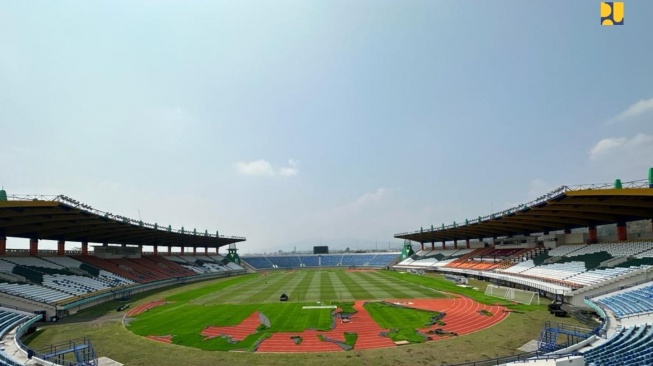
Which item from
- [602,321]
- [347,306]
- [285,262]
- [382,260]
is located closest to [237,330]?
[347,306]

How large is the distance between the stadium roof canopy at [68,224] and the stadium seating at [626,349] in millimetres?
45697

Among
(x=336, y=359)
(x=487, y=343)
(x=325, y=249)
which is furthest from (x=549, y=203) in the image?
(x=325, y=249)

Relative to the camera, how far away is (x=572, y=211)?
144 feet

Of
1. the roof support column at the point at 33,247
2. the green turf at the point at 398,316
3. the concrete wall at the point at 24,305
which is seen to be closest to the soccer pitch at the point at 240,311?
the green turf at the point at 398,316

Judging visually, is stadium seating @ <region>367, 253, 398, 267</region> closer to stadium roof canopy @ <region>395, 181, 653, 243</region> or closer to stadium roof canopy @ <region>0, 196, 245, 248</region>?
stadium roof canopy @ <region>395, 181, 653, 243</region>

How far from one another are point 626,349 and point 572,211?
29.7 meters

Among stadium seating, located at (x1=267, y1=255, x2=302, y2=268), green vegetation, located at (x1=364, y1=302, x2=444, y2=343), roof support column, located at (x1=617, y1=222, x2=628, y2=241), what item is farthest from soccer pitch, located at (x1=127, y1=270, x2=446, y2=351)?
stadium seating, located at (x1=267, y1=255, x2=302, y2=268)

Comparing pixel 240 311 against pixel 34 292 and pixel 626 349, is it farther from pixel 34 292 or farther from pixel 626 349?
pixel 626 349

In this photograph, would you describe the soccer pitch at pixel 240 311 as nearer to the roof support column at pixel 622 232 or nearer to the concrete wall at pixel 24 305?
the concrete wall at pixel 24 305

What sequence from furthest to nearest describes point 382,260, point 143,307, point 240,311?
point 382,260, point 143,307, point 240,311

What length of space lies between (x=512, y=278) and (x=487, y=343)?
3113 centimetres

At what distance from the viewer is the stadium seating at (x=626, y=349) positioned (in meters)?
16.4

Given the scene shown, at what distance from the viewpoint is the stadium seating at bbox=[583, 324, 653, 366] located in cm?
1642

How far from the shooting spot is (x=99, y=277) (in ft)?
179
